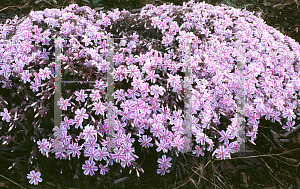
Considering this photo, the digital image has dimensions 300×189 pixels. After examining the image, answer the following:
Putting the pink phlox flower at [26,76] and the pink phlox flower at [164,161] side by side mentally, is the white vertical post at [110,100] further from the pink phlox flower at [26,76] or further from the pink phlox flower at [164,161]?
the pink phlox flower at [26,76]

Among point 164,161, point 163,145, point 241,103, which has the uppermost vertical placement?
point 241,103

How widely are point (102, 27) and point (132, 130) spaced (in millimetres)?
1949

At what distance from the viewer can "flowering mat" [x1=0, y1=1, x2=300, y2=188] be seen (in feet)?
9.48

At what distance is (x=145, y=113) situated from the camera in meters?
2.88

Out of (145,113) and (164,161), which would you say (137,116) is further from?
(164,161)

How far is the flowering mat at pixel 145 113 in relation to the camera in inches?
114

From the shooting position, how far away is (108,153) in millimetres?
2852

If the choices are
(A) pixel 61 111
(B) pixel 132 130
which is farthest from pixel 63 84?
(B) pixel 132 130

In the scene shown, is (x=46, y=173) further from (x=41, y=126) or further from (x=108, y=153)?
(x=108, y=153)

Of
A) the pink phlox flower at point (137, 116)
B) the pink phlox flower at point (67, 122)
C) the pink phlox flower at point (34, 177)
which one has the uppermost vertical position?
the pink phlox flower at point (137, 116)

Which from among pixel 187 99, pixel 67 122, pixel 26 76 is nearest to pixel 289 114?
pixel 187 99

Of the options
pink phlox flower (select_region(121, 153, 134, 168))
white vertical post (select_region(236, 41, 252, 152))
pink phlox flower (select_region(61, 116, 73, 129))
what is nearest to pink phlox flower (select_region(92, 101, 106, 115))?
pink phlox flower (select_region(61, 116, 73, 129))

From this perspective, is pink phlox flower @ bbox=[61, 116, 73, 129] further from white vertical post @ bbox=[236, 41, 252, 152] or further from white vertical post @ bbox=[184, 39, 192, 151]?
white vertical post @ bbox=[236, 41, 252, 152]

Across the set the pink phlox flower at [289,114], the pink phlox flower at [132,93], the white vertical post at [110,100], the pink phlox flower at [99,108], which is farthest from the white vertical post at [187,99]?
the pink phlox flower at [289,114]
